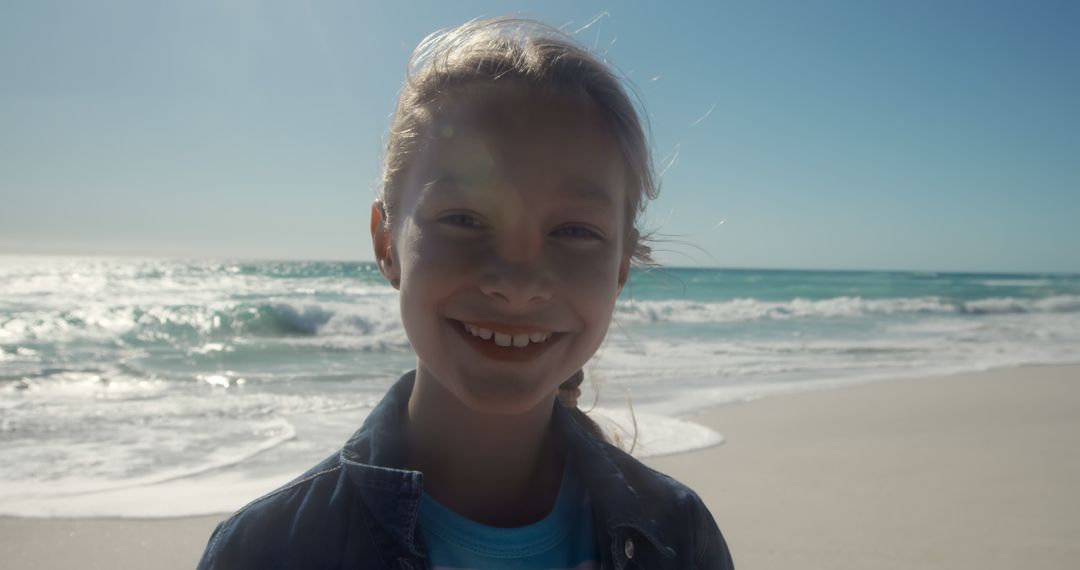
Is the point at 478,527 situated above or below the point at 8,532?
above

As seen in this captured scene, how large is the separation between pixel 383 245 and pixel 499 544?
66 centimetres

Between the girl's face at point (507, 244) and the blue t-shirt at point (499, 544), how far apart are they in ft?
0.75

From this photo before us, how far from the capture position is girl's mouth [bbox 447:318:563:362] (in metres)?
1.26

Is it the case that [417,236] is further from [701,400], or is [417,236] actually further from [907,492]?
[701,400]

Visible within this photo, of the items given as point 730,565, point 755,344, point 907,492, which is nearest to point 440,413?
point 730,565

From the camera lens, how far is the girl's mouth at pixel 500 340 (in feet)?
4.15

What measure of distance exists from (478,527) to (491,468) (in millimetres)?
139

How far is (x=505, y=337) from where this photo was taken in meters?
1.27

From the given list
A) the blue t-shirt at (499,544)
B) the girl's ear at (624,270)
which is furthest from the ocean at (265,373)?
the blue t-shirt at (499,544)

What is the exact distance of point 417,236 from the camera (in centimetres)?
132

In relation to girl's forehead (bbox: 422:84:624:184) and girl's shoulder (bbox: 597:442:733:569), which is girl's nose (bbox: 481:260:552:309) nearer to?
girl's forehead (bbox: 422:84:624:184)

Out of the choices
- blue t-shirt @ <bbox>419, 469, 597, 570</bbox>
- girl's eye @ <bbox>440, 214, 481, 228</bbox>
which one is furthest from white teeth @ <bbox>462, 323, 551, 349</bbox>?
blue t-shirt @ <bbox>419, 469, 597, 570</bbox>

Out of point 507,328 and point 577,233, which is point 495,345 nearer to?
point 507,328

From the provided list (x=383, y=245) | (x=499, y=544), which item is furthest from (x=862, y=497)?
(x=383, y=245)
